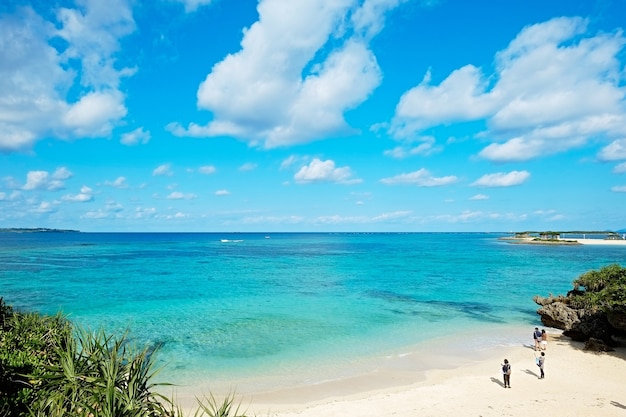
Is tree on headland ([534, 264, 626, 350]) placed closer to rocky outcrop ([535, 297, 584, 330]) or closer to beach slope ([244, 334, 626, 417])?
rocky outcrop ([535, 297, 584, 330])

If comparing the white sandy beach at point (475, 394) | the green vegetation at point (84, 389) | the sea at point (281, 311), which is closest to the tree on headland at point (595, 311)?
the white sandy beach at point (475, 394)

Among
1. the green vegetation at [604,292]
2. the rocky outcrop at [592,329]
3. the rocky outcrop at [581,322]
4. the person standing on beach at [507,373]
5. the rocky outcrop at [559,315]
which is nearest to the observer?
the person standing on beach at [507,373]

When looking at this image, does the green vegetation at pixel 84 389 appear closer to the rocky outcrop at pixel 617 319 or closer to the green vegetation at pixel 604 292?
the green vegetation at pixel 604 292

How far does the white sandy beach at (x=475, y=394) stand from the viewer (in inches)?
588

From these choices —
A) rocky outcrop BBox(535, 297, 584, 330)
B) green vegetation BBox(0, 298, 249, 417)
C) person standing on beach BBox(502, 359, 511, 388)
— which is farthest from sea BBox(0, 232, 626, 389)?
person standing on beach BBox(502, 359, 511, 388)

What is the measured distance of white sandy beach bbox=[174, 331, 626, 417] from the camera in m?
14.9

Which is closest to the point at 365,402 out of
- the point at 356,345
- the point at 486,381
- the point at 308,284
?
the point at 486,381

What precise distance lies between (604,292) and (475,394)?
1187 centimetres

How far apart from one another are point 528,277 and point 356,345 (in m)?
41.3

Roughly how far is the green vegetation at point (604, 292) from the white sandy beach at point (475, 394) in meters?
2.91

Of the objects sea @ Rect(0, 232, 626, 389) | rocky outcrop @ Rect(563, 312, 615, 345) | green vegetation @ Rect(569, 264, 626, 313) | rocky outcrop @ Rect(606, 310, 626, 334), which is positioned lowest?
sea @ Rect(0, 232, 626, 389)

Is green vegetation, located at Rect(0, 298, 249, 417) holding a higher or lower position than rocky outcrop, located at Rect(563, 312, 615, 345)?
higher

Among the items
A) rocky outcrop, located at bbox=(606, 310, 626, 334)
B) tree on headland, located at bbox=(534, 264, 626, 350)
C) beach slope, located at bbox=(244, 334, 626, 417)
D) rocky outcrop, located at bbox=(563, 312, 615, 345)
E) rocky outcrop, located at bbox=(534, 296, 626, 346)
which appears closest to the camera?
beach slope, located at bbox=(244, 334, 626, 417)

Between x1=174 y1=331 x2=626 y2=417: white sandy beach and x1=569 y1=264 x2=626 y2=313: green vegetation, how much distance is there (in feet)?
9.55
